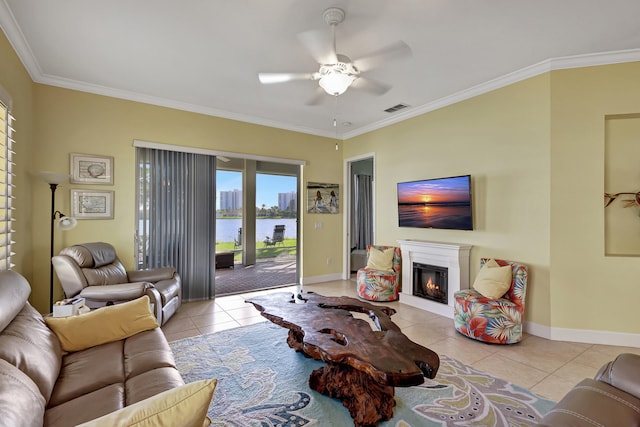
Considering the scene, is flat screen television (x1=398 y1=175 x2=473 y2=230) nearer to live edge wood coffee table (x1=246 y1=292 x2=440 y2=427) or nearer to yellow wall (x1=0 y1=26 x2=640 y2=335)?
yellow wall (x1=0 y1=26 x2=640 y2=335)

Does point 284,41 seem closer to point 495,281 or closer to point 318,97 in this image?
point 318,97

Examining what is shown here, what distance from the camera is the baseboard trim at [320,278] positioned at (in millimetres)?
5559

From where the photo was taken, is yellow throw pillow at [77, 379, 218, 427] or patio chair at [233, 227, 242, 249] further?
patio chair at [233, 227, 242, 249]

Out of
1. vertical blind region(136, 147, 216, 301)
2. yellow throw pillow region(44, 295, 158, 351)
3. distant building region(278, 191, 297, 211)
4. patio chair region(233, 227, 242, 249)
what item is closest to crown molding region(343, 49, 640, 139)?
vertical blind region(136, 147, 216, 301)

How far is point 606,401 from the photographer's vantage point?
4.12 ft

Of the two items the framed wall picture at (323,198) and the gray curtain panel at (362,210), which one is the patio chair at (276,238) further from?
the framed wall picture at (323,198)

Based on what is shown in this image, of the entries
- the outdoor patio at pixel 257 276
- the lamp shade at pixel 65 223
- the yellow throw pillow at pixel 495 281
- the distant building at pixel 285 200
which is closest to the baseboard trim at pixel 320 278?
the outdoor patio at pixel 257 276

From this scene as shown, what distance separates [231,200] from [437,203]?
531 cm

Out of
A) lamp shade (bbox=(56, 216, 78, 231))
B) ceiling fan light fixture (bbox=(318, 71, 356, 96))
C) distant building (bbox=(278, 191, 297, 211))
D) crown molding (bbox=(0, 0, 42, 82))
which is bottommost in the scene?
lamp shade (bbox=(56, 216, 78, 231))

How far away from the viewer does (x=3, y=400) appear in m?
0.98

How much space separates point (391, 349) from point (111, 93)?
4.49m

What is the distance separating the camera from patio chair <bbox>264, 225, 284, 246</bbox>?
7.84m

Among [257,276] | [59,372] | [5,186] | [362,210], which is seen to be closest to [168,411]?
[59,372]

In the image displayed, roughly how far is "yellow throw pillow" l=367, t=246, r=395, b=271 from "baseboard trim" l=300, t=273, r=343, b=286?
4.07 ft
